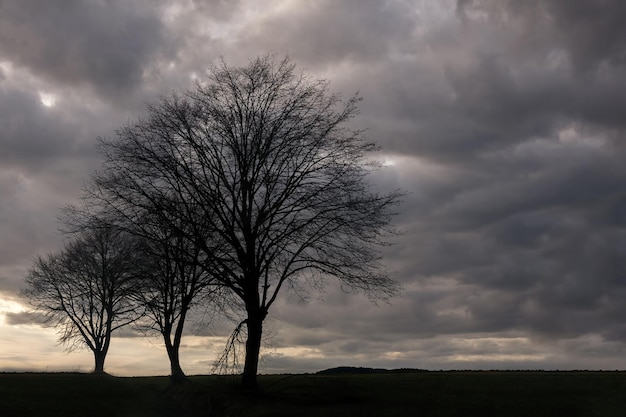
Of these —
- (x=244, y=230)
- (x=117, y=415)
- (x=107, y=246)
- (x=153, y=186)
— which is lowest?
(x=117, y=415)

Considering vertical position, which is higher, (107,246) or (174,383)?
(107,246)

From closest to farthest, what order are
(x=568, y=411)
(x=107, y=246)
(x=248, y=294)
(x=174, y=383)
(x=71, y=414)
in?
(x=568, y=411) → (x=71, y=414) → (x=248, y=294) → (x=174, y=383) → (x=107, y=246)

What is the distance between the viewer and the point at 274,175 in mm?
28188

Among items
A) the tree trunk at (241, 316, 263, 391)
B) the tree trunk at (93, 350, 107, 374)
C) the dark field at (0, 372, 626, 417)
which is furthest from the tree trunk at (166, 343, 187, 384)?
the tree trunk at (93, 350, 107, 374)

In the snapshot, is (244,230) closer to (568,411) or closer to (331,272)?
(331,272)

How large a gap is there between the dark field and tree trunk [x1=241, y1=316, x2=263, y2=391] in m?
0.63

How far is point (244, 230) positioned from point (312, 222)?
117 inches

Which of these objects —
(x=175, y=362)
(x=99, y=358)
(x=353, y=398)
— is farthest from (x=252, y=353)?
(x=99, y=358)

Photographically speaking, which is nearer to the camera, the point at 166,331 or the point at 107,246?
the point at 166,331

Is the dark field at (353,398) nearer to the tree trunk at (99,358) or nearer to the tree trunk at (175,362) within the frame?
the tree trunk at (175,362)

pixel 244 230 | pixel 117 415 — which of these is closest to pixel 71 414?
pixel 117 415

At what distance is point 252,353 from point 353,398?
14.8 feet

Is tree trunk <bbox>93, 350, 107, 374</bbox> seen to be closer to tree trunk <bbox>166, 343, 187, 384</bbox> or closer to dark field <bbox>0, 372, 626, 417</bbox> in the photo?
tree trunk <bbox>166, 343, 187, 384</bbox>

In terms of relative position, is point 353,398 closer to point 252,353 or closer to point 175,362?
point 252,353
